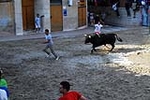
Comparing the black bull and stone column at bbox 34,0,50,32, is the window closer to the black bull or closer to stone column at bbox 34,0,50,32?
stone column at bbox 34,0,50,32

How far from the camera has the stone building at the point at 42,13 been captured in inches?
1172

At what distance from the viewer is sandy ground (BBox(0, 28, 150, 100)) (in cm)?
1247

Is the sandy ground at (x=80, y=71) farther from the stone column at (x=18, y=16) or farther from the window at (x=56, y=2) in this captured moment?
the window at (x=56, y=2)

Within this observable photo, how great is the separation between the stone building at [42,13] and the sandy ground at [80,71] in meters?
6.49

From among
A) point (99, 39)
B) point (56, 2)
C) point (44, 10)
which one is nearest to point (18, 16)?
point (44, 10)

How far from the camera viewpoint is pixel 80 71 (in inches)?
615

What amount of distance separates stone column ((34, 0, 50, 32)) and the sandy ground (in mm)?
8011

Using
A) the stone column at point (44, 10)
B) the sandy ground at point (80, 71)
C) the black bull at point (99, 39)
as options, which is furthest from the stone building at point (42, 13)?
the black bull at point (99, 39)

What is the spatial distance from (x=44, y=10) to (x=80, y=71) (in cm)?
1647

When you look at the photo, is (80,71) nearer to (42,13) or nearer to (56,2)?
(42,13)

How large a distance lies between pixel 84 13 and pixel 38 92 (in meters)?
23.7

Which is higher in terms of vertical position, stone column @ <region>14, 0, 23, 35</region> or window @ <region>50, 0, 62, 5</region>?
window @ <region>50, 0, 62, 5</region>

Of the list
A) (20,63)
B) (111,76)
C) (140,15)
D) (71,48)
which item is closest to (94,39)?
(71,48)

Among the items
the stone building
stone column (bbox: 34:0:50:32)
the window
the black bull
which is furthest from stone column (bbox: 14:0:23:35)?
the black bull
